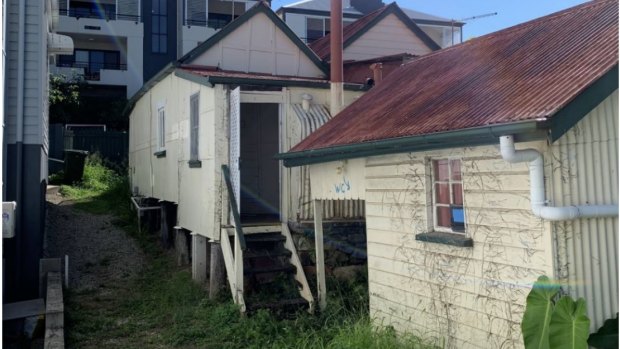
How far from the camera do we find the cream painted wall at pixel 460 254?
16.0 ft

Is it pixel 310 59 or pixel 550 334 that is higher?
pixel 310 59

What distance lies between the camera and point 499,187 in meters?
5.09

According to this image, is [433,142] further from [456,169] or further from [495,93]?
[495,93]

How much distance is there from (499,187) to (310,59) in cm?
869

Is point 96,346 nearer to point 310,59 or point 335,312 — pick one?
point 335,312

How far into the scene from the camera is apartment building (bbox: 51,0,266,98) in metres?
32.6

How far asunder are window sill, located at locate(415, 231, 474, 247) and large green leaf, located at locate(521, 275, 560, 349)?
1035 millimetres

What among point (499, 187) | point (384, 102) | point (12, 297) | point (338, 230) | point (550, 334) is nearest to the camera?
point (550, 334)

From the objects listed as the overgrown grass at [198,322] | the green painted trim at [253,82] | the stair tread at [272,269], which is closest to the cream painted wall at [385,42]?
the green painted trim at [253,82]

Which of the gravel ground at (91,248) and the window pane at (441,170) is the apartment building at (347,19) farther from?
the window pane at (441,170)

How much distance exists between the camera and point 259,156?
12133 mm

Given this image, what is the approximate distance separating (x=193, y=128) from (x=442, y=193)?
5.87 metres

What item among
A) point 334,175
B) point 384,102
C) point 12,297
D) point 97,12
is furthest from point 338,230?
point 97,12

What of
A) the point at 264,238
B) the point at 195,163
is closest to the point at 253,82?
the point at 195,163
